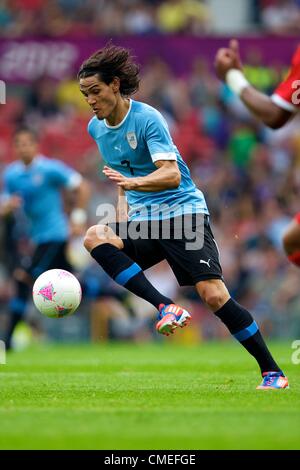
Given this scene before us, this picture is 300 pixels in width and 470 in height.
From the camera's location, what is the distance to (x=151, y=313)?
1703cm

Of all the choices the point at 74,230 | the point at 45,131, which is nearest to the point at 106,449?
the point at 74,230

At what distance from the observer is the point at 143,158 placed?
8203 millimetres

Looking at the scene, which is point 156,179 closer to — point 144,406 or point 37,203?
point 144,406

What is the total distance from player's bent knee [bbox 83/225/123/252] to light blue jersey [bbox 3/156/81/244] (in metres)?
5.45

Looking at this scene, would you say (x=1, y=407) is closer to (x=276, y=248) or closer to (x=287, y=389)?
(x=287, y=389)

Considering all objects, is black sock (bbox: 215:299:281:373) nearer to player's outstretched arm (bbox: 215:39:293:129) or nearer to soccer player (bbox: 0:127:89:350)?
player's outstretched arm (bbox: 215:39:293:129)

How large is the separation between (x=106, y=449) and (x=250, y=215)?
1303 centimetres

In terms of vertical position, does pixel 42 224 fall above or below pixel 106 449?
above

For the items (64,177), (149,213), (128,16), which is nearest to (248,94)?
(149,213)

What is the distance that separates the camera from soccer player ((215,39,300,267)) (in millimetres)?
6840

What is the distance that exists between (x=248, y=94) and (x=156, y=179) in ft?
3.39

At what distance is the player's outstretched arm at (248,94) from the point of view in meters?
6.85

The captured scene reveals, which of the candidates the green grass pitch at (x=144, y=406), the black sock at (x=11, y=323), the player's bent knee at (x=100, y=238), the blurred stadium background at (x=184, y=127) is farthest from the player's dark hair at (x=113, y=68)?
the blurred stadium background at (x=184, y=127)

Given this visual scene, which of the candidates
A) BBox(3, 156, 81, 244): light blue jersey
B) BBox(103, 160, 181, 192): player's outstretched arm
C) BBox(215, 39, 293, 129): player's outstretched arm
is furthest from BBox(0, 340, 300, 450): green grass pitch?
BBox(3, 156, 81, 244): light blue jersey
